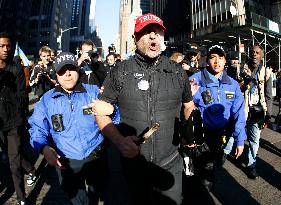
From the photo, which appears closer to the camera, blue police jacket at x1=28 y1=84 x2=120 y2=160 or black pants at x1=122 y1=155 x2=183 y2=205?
black pants at x1=122 y1=155 x2=183 y2=205

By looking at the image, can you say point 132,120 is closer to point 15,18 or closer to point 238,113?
point 238,113

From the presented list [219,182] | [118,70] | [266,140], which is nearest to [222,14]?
[266,140]

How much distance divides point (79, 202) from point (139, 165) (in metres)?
0.88

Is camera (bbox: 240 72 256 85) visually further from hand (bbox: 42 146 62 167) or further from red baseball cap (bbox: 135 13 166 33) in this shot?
hand (bbox: 42 146 62 167)

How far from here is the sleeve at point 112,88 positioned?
106 inches

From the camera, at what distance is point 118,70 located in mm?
2746

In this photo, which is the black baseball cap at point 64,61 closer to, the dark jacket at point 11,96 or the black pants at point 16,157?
the dark jacket at point 11,96

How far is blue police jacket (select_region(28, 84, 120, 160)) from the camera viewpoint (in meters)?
3.15

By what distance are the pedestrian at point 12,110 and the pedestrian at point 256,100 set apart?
11.5 ft

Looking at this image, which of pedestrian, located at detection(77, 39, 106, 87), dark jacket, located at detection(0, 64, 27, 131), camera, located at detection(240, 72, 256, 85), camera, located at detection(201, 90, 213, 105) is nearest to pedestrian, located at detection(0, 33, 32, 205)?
dark jacket, located at detection(0, 64, 27, 131)

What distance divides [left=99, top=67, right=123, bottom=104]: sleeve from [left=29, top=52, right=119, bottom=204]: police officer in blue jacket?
521mm

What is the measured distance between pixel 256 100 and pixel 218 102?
1.89m

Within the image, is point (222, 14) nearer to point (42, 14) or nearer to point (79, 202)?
point (79, 202)

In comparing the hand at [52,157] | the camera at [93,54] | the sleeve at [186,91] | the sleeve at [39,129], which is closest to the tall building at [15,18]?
the camera at [93,54]
